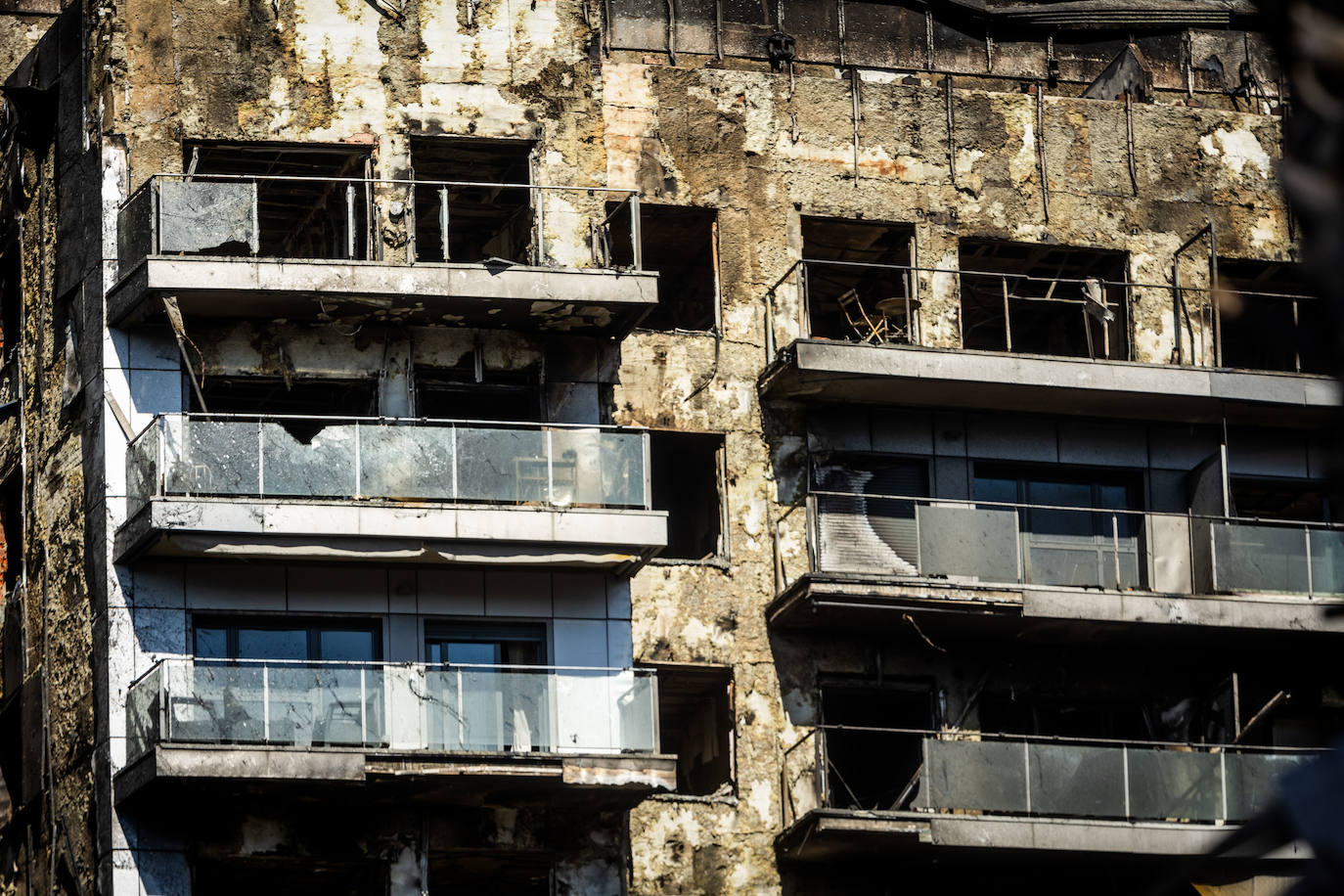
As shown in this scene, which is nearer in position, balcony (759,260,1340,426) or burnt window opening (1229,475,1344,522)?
balcony (759,260,1340,426)

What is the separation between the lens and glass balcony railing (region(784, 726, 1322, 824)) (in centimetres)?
2841

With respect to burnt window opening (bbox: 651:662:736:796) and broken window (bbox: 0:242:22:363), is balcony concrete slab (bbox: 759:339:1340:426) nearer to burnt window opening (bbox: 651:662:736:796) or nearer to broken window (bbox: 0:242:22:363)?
burnt window opening (bbox: 651:662:736:796)

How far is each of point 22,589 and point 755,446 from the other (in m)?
9.46

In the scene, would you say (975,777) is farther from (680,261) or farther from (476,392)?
(680,261)

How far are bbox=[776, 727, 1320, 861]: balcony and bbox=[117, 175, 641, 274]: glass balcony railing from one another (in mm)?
6824

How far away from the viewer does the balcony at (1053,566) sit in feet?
96.6

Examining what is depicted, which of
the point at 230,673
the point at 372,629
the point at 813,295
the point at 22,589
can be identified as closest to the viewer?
the point at 230,673

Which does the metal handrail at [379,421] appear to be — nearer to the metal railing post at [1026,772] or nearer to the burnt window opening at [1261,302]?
the metal railing post at [1026,772]

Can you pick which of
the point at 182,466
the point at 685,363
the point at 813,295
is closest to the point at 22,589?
the point at 182,466

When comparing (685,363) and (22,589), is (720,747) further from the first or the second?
(22,589)

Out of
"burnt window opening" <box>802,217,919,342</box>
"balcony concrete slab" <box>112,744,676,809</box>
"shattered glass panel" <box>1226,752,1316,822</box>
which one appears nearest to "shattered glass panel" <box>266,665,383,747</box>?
"balcony concrete slab" <box>112,744,676,809</box>

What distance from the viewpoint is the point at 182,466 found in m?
26.2

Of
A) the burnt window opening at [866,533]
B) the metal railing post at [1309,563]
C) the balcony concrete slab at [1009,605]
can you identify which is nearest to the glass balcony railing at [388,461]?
the balcony concrete slab at [1009,605]

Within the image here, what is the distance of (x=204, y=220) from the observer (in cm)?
2719
